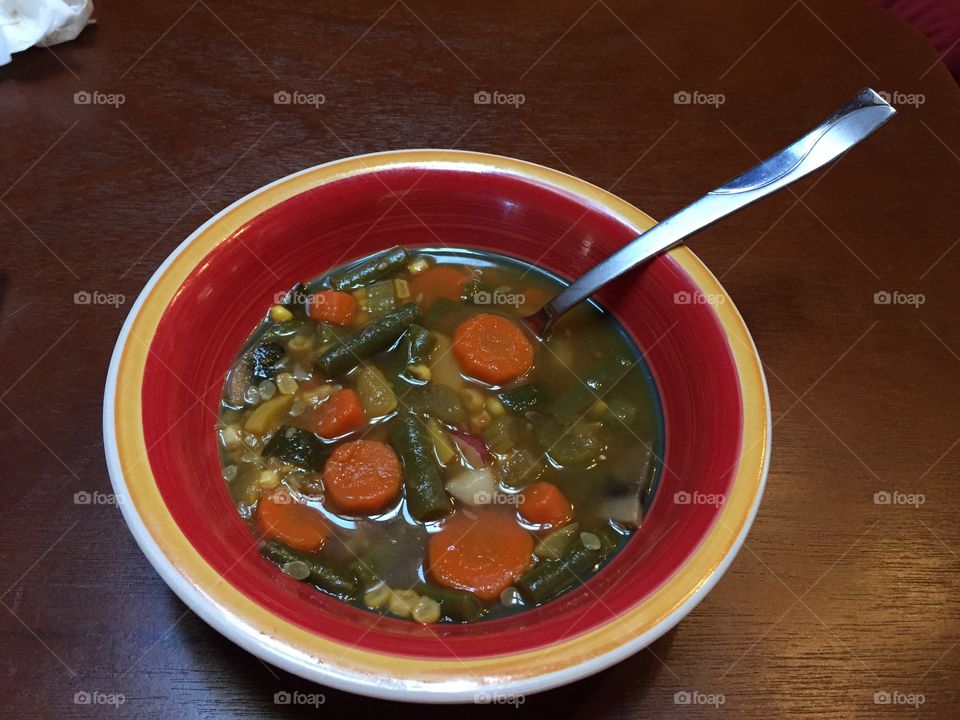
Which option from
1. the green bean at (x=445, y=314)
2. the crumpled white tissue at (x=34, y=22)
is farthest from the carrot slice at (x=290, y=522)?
the crumpled white tissue at (x=34, y=22)

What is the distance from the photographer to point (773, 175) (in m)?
1.83

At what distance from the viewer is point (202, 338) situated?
177cm

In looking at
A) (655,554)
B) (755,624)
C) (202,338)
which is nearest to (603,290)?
(655,554)

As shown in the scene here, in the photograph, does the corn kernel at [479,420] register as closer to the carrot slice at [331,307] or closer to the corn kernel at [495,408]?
the corn kernel at [495,408]

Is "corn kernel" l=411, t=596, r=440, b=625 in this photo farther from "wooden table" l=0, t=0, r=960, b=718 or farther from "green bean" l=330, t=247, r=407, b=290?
"green bean" l=330, t=247, r=407, b=290

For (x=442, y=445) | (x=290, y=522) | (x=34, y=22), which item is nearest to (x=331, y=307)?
(x=442, y=445)

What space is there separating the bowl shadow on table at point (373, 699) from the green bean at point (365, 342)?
708 millimetres

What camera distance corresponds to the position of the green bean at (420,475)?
1.72 m

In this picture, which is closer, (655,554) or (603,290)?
(655,554)

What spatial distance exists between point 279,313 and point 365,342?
0.84 ft

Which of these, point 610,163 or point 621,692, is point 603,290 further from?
point 621,692

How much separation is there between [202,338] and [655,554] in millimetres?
1184

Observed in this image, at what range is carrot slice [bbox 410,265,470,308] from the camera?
212cm

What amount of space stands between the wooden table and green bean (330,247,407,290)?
585 millimetres
